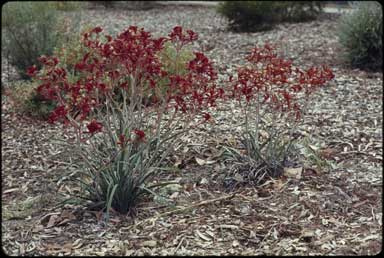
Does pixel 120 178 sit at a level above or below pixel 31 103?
above

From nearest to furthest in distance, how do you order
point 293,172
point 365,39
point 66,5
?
point 293,172 → point 365,39 → point 66,5

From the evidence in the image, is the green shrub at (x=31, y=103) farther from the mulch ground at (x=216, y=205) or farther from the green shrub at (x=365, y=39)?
the green shrub at (x=365, y=39)

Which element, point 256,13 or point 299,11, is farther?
point 299,11

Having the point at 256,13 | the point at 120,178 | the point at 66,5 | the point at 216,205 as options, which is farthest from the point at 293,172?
the point at 66,5

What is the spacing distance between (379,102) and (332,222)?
265cm

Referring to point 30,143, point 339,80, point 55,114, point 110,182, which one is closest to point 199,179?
point 110,182

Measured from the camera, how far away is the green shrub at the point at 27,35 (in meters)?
7.67

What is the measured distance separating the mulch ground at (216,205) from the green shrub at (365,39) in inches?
66.9

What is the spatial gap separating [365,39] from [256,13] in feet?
8.19

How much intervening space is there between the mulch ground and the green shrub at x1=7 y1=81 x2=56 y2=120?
13cm

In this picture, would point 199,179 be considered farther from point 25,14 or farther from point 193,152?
point 25,14

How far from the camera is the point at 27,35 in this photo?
7695mm

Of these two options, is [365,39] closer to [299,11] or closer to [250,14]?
[250,14]

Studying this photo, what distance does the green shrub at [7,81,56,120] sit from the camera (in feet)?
19.1
